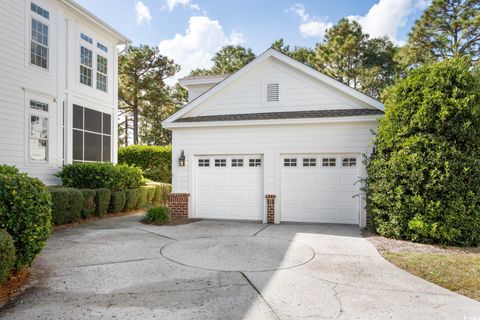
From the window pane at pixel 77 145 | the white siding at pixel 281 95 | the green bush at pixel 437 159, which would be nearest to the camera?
the green bush at pixel 437 159

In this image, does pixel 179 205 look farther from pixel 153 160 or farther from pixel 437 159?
pixel 153 160

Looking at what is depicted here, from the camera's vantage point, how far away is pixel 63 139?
12.3m

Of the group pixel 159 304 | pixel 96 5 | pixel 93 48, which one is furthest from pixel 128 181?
pixel 159 304

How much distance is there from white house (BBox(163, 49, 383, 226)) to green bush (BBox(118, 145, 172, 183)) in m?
8.55

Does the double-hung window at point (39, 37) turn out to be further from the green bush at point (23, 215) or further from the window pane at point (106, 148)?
the green bush at point (23, 215)

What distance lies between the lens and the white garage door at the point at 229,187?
10.7 metres

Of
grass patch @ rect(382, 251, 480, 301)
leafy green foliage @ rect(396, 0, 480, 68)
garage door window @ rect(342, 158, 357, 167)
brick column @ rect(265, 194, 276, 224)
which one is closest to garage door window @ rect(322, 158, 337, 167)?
garage door window @ rect(342, 158, 357, 167)

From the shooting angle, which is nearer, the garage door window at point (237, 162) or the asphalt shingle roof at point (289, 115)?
the asphalt shingle roof at point (289, 115)

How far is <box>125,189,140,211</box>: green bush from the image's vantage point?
1258 cm

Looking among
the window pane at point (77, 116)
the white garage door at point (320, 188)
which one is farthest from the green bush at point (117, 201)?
the white garage door at point (320, 188)

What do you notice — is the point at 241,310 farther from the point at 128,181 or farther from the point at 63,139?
the point at 63,139

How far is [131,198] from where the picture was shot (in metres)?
12.7

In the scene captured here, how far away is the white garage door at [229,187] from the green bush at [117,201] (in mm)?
3054

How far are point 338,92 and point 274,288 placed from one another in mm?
7581
